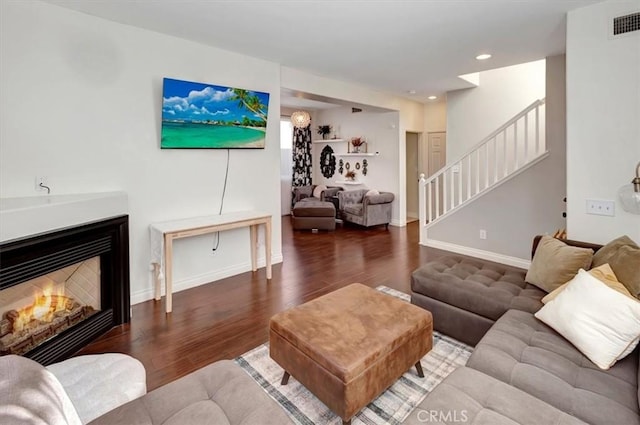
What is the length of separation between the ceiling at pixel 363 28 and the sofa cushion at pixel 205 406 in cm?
271

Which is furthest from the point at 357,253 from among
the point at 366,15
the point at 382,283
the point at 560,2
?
the point at 560,2

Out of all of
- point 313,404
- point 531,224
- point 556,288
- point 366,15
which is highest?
point 366,15

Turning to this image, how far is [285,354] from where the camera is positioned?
197 cm

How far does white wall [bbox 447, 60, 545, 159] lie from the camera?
5.56 meters

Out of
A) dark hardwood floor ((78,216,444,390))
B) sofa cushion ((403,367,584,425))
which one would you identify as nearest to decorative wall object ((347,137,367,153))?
dark hardwood floor ((78,216,444,390))

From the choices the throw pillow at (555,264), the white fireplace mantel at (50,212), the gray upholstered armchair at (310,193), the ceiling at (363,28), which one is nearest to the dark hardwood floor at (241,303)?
the white fireplace mantel at (50,212)

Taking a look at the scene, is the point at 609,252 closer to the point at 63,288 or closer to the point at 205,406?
the point at 205,406

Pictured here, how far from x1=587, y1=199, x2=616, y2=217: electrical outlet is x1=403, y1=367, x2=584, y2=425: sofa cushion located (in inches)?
84.2

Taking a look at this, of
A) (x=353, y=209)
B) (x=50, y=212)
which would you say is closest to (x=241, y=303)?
(x=50, y=212)

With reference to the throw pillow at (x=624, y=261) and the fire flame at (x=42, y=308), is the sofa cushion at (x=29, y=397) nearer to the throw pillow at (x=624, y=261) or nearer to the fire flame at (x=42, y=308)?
the fire flame at (x=42, y=308)

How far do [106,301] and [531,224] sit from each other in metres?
4.84

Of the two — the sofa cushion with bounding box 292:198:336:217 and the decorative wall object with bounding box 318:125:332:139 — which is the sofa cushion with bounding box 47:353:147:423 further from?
the decorative wall object with bounding box 318:125:332:139

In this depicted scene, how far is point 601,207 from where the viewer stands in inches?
109

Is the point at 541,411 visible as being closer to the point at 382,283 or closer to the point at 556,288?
the point at 556,288
